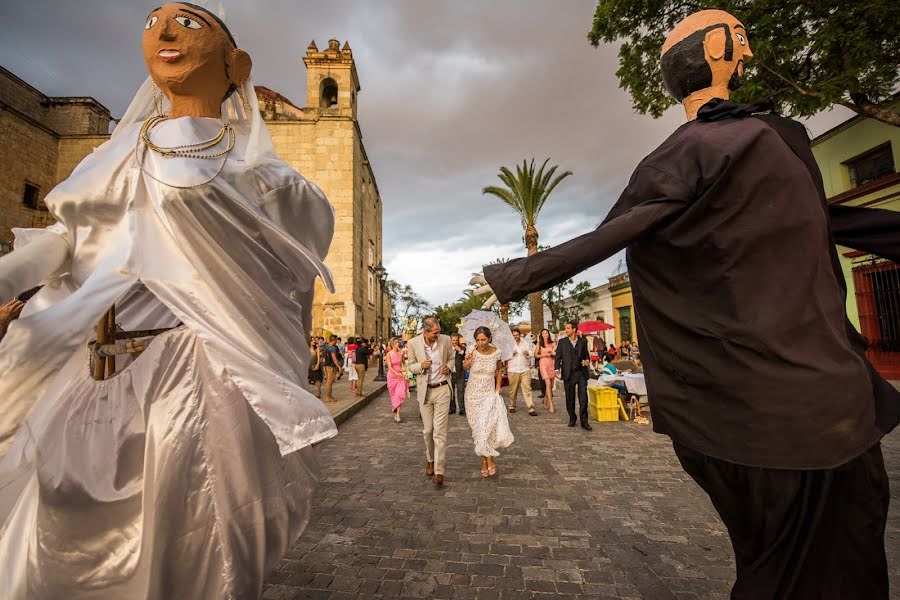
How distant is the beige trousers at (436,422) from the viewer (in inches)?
193

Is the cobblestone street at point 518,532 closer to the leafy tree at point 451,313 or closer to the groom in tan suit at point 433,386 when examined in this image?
the groom in tan suit at point 433,386

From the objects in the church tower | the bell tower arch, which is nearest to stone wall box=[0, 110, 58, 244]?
the church tower

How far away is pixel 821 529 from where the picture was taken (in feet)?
3.98

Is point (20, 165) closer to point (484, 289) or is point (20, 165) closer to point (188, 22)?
point (188, 22)

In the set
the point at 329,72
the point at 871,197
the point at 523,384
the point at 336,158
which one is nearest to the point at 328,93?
the point at 329,72

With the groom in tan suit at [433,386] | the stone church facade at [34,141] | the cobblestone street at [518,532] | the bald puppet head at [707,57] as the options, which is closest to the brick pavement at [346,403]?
the cobblestone street at [518,532]

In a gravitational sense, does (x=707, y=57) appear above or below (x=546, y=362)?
above

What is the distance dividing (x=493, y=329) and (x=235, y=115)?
5224 mm

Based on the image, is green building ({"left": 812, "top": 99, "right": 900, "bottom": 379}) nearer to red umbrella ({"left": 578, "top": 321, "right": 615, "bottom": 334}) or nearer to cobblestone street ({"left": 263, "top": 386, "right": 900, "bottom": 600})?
cobblestone street ({"left": 263, "top": 386, "right": 900, "bottom": 600})

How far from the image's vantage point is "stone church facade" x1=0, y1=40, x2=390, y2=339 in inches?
818

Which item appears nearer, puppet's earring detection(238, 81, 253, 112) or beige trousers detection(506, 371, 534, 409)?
puppet's earring detection(238, 81, 253, 112)

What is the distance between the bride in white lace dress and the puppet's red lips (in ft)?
14.8

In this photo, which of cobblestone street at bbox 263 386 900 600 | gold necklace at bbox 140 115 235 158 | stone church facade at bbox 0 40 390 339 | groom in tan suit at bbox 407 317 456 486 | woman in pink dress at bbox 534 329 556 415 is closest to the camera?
gold necklace at bbox 140 115 235 158

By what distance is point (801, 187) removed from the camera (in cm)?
126
